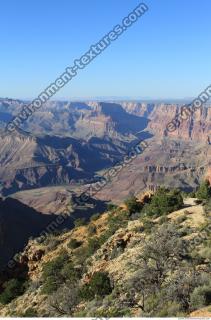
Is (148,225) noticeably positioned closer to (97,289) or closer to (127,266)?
(127,266)

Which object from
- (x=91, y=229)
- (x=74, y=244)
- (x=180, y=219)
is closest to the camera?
(x=180, y=219)

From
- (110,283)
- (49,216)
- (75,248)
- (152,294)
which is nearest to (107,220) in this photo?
(75,248)

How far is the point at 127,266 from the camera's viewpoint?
95.2ft

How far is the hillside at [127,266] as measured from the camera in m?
20.1

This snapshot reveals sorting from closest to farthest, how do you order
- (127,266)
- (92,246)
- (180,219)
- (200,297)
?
(200,297) < (127,266) < (180,219) < (92,246)

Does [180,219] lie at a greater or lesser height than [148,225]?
greater

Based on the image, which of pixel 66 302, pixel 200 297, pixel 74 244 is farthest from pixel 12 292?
pixel 200 297

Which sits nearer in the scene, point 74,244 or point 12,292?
point 12,292

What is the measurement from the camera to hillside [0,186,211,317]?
20.1 metres

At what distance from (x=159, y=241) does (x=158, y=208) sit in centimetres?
1720

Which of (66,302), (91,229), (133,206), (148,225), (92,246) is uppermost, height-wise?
(148,225)

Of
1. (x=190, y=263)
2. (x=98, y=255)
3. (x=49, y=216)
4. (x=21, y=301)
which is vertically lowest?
(x=49, y=216)

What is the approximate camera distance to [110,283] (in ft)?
87.9

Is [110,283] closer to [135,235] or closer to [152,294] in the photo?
[152,294]
